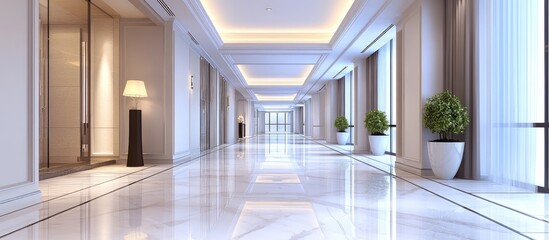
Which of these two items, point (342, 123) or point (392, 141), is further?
point (342, 123)

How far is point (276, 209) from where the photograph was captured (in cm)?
369

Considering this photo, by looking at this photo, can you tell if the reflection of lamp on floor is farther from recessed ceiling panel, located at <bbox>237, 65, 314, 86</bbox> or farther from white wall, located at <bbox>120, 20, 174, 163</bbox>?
recessed ceiling panel, located at <bbox>237, 65, 314, 86</bbox>

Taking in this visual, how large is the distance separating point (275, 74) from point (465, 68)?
40.9 ft

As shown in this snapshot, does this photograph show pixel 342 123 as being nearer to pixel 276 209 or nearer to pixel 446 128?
pixel 446 128

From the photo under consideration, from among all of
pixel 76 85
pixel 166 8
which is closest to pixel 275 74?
pixel 166 8

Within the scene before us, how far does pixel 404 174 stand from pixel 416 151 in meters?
0.46

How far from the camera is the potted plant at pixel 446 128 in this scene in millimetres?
5629

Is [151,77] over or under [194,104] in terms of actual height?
over

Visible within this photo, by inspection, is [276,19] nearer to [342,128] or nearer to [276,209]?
[276,209]

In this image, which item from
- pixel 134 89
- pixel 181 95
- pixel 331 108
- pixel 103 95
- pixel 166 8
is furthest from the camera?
pixel 331 108

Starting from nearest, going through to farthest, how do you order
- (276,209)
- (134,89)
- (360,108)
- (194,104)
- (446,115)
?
(276,209) → (446,115) → (134,89) → (194,104) → (360,108)

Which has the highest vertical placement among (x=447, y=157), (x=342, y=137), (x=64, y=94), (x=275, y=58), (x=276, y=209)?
(x=275, y=58)

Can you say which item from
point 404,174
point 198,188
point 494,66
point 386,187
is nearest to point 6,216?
point 198,188

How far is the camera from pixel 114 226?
121 inches
